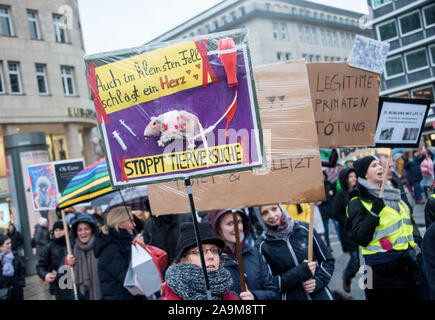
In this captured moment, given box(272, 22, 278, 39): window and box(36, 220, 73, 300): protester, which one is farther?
box(272, 22, 278, 39): window

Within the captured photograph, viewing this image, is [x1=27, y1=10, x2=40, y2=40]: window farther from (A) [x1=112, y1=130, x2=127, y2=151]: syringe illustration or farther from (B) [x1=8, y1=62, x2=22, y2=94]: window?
(A) [x1=112, y1=130, x2=127, y2=151]: syringe illustration

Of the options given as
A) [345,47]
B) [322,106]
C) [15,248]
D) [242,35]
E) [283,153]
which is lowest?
[15,248]

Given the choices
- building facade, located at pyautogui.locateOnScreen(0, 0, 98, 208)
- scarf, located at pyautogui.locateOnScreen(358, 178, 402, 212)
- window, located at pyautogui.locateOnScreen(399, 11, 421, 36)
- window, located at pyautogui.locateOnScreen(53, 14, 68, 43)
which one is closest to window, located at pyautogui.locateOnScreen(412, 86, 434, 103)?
window, located at pyautogui.locateOnScreen(399, 11, 421, 36)

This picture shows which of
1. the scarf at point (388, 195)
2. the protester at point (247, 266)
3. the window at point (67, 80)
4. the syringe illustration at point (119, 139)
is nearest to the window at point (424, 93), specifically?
the window at point (67, 80)

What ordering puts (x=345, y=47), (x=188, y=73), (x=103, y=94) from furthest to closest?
(x=345, y=47), (x=103, y=94), (x=188, y=73)

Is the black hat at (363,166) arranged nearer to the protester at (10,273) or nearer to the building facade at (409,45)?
the protester at (10,273)

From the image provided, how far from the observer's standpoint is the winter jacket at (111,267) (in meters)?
4.54

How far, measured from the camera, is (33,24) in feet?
77.6

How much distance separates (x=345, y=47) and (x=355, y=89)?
55.3 meters

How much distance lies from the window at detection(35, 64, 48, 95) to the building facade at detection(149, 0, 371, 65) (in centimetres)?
2137

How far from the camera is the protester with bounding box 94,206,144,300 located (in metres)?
4.55

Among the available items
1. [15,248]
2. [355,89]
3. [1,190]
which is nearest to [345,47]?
[1,190]

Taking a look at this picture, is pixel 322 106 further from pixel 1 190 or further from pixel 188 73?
pixel 1 190

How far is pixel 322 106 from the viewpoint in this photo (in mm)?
3873
